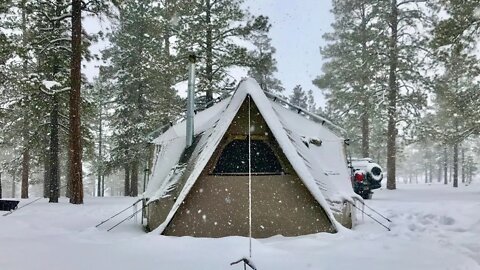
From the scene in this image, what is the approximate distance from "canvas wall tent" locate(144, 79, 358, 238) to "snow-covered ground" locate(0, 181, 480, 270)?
1.21 ft

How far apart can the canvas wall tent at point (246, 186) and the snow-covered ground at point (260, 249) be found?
0.37 m

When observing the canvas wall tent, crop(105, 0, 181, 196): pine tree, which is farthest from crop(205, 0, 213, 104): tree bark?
the canvas wall tent

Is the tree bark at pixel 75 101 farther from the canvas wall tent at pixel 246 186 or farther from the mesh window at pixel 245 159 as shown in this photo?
the mesh window at pixel 245 159

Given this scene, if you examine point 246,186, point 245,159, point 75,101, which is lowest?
point 246,186

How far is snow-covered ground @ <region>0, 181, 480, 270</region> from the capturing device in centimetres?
497

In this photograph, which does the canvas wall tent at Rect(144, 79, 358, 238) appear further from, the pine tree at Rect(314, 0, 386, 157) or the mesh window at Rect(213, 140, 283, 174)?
the pine tree at Rect(314, 0, 386, 157)

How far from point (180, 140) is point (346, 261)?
5305 millimetres

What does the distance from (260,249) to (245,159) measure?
76.1 inches

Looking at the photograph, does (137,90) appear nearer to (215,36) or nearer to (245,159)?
(215,36)

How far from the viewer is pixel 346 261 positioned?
16.9 feet

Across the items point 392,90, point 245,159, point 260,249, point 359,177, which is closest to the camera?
point 260,249

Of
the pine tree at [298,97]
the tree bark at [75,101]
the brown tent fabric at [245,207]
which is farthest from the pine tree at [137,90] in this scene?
the pine tree at [298,97]

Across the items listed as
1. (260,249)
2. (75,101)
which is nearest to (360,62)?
(75,101)

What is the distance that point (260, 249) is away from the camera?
227 inches
